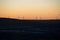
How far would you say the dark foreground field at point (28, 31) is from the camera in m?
0.83

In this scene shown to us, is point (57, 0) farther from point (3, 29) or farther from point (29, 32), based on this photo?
point (3, 29)

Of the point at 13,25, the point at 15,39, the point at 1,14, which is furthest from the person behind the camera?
the point at 1,14

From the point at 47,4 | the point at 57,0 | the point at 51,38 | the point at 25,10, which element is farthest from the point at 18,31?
the point at 57,0

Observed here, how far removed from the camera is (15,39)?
2.70 feet

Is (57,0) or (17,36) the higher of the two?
(57,0)

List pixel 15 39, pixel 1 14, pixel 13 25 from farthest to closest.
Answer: pixel 1 14
pixel 13 25
pixel 15 39

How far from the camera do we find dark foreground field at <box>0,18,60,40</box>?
0.83m

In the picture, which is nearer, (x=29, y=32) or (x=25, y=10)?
(x=29, y=32)

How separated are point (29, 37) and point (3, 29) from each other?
0.29m

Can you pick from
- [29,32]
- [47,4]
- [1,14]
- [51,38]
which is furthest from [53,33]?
[1,14]

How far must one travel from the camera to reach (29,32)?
877 mm

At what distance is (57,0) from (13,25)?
0.87 m

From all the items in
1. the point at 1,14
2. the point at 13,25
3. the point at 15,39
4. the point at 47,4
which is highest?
the point at 47,4

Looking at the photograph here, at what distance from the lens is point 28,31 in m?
0.89
